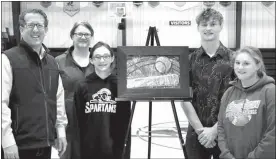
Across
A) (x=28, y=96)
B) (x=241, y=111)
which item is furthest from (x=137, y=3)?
(x=241, y=111)

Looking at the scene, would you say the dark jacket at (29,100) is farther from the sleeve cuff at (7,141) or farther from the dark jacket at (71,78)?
the dark jacket at (71,78)

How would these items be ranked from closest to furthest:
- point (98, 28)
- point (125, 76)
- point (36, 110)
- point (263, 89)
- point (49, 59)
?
1. point (263, 89)
2. point (36, 110)
3. point (49, 59)
4. point (125, 76)
5. point (98, 28)

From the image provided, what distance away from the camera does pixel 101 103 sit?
2.38 meters

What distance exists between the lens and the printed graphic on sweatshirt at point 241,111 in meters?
1.82

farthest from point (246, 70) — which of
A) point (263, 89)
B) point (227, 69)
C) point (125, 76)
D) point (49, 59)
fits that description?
point (49, 59)

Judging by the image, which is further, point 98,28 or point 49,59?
point 98,28

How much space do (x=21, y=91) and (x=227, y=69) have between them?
1426 mm

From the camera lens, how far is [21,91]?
1.93 metres

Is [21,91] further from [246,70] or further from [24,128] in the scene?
[246,70]

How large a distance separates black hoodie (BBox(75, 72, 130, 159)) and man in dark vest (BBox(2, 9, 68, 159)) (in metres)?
0.34

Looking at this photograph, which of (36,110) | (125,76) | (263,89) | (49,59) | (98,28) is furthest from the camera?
(98,28)

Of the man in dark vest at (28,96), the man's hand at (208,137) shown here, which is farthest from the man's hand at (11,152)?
the man's hand at (208,137)

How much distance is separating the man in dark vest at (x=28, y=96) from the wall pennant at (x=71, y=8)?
8.22 m

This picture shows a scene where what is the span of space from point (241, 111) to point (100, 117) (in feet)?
3.48
